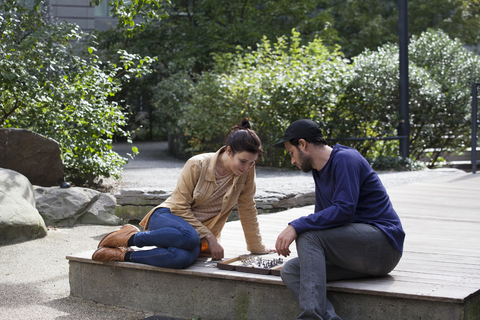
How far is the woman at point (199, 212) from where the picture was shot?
3578 mm

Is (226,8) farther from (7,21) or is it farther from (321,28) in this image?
(7,21)

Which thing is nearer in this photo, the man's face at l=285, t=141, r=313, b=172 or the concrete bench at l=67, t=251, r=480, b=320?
the concrete bench at l=67, t=251, r=480, b=320

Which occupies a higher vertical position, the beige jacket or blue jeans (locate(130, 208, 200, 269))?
the beige jacket

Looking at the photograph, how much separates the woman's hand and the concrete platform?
61 mm

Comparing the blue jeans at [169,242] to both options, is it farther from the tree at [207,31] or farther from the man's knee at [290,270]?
the tree at [207,31]

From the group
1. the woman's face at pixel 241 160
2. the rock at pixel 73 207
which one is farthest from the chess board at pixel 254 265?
the rock at pixel 73 207

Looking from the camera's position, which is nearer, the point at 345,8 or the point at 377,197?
the point at 377,197

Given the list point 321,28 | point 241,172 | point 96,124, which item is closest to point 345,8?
point 321,28

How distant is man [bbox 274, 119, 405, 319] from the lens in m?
3.00

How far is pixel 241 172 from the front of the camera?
12.0 ft

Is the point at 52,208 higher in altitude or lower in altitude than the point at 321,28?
lower

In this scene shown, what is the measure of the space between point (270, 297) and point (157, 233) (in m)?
0.88

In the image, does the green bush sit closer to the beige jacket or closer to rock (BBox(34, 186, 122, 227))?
rock (BBox(34, 186, 122, 227))

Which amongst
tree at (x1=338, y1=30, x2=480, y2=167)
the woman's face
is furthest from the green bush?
the woman's face
